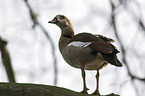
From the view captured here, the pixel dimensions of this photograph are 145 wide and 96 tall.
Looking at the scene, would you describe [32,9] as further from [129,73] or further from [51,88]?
[51,88]

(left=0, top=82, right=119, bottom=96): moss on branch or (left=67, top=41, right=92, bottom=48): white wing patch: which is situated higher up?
(left=67, top=41, right=92, bottom=48): white wing patch

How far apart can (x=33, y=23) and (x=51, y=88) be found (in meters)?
4.26

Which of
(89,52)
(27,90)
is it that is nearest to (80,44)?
(89,52)

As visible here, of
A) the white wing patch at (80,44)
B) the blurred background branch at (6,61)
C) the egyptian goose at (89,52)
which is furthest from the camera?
the blurred background branch at (6,61)

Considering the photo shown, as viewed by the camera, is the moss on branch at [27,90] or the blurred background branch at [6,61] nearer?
the moss on branch at [27,90]

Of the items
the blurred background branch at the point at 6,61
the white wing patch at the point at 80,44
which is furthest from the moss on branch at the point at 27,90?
the blurred background branch at the point at 6,61

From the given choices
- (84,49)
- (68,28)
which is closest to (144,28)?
(68,28)

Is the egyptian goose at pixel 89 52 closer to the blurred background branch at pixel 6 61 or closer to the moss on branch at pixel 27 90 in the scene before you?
the moss on branch at pixel 27 90

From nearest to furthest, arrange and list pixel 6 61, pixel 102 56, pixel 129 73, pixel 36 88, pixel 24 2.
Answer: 1. pixel 36 88
2. pixel 102 56
3. pixel 6 61
4. pixel 129 73
5. pixel 24 2

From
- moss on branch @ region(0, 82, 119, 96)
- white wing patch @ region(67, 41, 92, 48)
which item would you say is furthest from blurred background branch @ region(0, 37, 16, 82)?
moss on branch @ region(0, 82, 119, 96)

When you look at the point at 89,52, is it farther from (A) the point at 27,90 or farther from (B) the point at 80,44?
(A) the point at 27,90

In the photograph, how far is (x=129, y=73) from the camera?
21.6 ft

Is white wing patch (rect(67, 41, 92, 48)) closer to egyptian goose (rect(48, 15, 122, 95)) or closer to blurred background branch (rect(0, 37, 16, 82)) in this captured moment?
egyptian goose (rect(48, 15, 122, 95))

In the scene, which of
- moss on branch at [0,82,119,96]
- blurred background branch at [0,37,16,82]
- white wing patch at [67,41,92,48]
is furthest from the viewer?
blurred background branch at [0,37,16,82]
